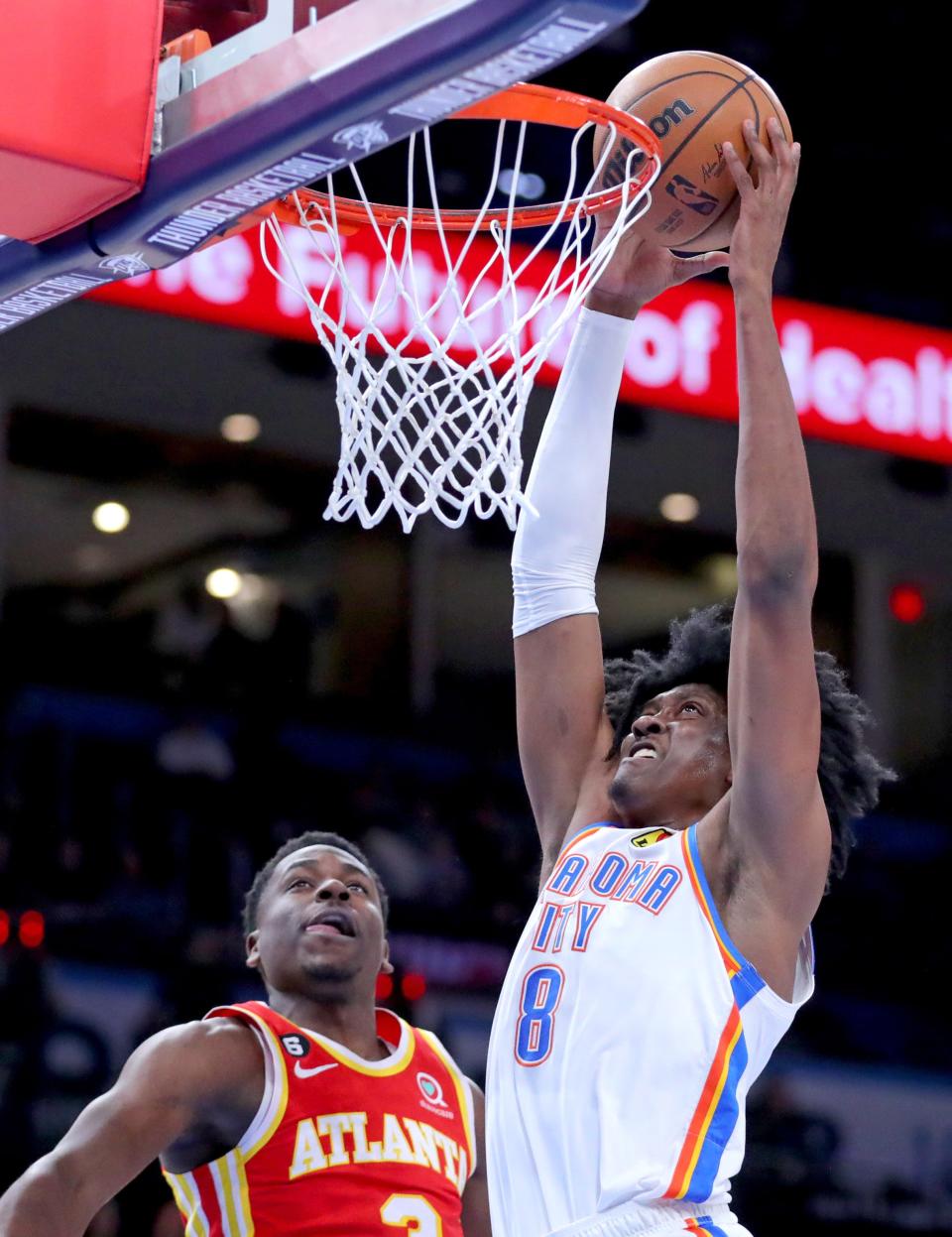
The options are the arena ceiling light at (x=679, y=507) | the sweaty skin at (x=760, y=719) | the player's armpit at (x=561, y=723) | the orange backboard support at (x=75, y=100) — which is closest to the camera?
the orange backboard support at (x=75, y=100)

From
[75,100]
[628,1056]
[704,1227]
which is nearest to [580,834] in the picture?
[628,1056]

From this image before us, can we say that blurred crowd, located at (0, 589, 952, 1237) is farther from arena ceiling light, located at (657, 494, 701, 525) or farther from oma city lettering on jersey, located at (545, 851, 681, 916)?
oma city lettering on jersey, located at (545, 851, 681, 916)

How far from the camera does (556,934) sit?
292cm

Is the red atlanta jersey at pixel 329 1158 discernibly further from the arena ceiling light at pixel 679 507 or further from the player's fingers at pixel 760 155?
the arena ceiling light at pixel 679 507

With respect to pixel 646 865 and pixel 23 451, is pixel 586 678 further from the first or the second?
pixel 23 451

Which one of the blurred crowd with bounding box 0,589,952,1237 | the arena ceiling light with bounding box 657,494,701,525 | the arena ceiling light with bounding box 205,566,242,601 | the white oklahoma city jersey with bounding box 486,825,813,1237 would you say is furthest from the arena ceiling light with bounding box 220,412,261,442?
the white oklahoma city jersey with bounding box 486,825,813,1237

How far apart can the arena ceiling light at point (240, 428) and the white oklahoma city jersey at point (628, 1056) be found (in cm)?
716

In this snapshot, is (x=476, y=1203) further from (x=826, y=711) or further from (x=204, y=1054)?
(x=826, y=711)

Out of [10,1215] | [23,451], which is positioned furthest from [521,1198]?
[23,451]

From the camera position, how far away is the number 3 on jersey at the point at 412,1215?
12.7 ft

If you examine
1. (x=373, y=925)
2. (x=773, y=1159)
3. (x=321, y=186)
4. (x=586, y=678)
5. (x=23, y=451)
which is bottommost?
(x=773, y=1159)

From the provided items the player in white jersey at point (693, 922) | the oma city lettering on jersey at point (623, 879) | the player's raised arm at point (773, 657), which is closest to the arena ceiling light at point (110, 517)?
the player in white jersey at point (693, 922)

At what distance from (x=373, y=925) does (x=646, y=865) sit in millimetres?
1433

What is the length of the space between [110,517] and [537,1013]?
7.88 metres
